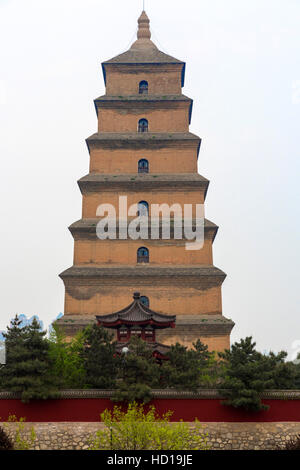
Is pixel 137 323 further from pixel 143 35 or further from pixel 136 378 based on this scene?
pixel 143 35

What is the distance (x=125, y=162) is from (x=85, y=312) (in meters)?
8.08

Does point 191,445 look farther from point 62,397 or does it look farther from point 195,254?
point 195,254

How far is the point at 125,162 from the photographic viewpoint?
2972 cm

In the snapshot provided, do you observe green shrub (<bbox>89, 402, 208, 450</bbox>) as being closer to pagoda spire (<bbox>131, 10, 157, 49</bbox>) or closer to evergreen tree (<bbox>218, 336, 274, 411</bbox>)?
evergreen tree (<bbox>218, 336, 274, 411</bbox>)

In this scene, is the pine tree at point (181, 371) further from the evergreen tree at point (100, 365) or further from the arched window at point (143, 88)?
the arched window at point (143, 88)

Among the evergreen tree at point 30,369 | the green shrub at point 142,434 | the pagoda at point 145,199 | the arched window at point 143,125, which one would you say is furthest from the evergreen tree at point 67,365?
the arched window at point 143,125

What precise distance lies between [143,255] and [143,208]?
2.42 m

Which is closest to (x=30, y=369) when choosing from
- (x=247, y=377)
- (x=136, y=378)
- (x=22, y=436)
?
(x=22, y=436)

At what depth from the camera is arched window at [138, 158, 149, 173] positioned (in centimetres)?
2966

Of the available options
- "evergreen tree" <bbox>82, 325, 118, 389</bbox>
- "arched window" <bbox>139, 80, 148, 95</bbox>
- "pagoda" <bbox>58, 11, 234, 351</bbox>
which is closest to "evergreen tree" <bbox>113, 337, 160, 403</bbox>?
"evergreen tree" <bbox>82, 325, 118, 389</bbox>

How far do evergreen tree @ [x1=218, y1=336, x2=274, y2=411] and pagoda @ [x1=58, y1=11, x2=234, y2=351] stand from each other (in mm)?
7099

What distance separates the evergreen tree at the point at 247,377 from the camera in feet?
56.1

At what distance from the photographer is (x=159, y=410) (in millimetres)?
17594
